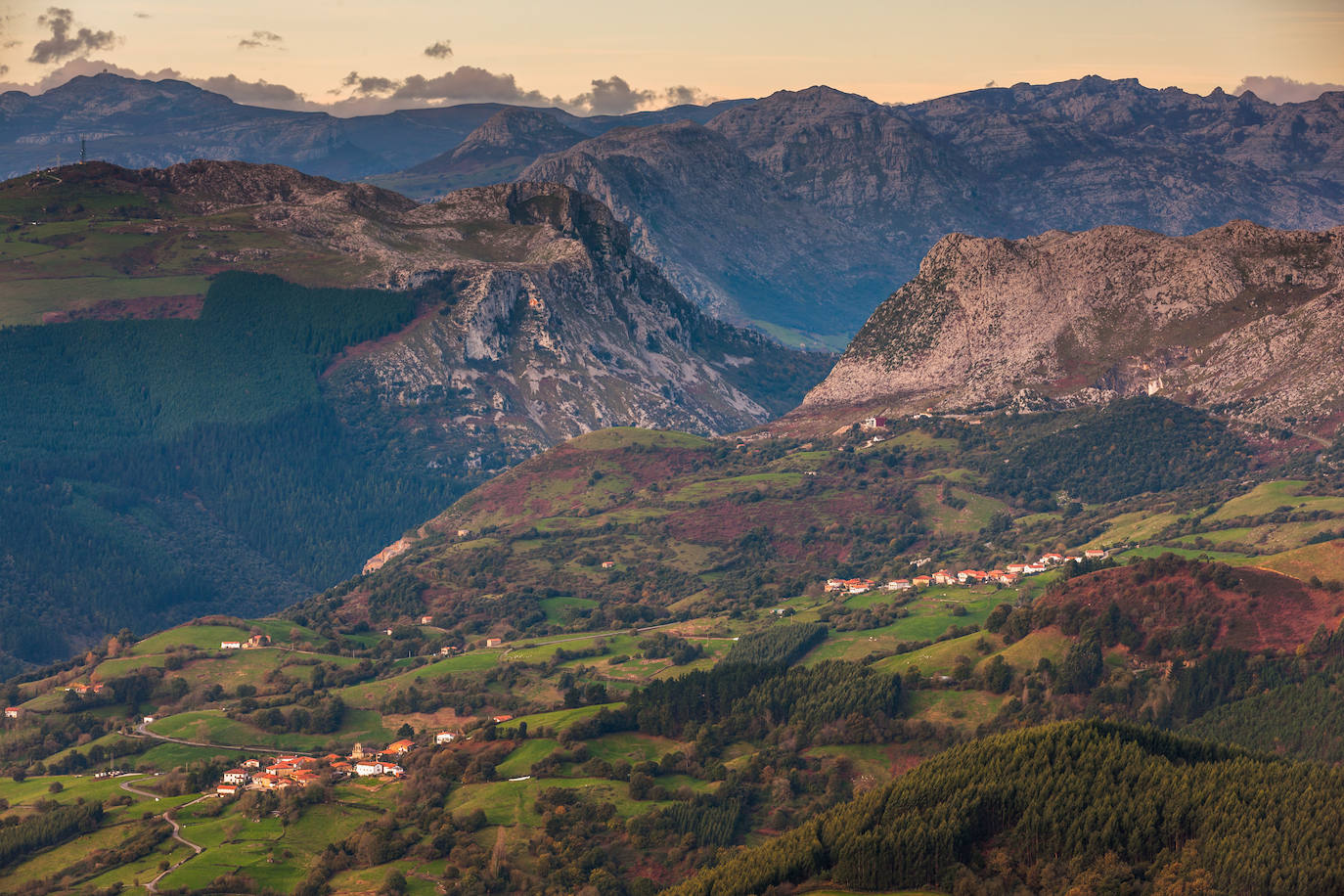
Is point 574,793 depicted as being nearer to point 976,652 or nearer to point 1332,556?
point 976,652

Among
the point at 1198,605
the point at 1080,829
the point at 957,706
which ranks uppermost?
the point at 1198,605

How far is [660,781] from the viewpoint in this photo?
150000 mm

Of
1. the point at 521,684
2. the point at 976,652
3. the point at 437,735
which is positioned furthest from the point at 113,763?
the point at 976,652

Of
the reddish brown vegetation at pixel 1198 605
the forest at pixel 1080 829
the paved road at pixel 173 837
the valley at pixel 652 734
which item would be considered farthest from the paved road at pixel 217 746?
the reddish brown vegetation at pixel 1198 605

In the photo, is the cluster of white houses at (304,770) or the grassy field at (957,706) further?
the grassy field at (957,706)

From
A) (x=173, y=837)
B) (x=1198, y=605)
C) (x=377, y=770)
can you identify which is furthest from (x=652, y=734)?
(x=1198, y=605)

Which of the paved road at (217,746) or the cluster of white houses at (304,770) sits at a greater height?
the cluster of white houses at (304,770)

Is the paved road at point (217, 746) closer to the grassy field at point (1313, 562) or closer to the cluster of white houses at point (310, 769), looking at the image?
the cluster of white houses at point (310, 769)

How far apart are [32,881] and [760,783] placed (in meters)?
59.8

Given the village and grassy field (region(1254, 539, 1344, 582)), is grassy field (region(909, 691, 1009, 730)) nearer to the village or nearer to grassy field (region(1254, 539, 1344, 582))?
grassy field (region(1254, 539, 1344, 582))

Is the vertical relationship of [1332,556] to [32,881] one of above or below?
above

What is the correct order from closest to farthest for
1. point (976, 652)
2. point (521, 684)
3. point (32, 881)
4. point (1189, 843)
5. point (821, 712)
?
point (1189, 843) → point (32, 881) → point (821, 712) → point (976, 652) → point (521, 684)

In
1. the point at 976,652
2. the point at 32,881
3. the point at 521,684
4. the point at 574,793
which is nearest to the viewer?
the point at 32,881

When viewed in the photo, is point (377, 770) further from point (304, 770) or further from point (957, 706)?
point (957, 706)
